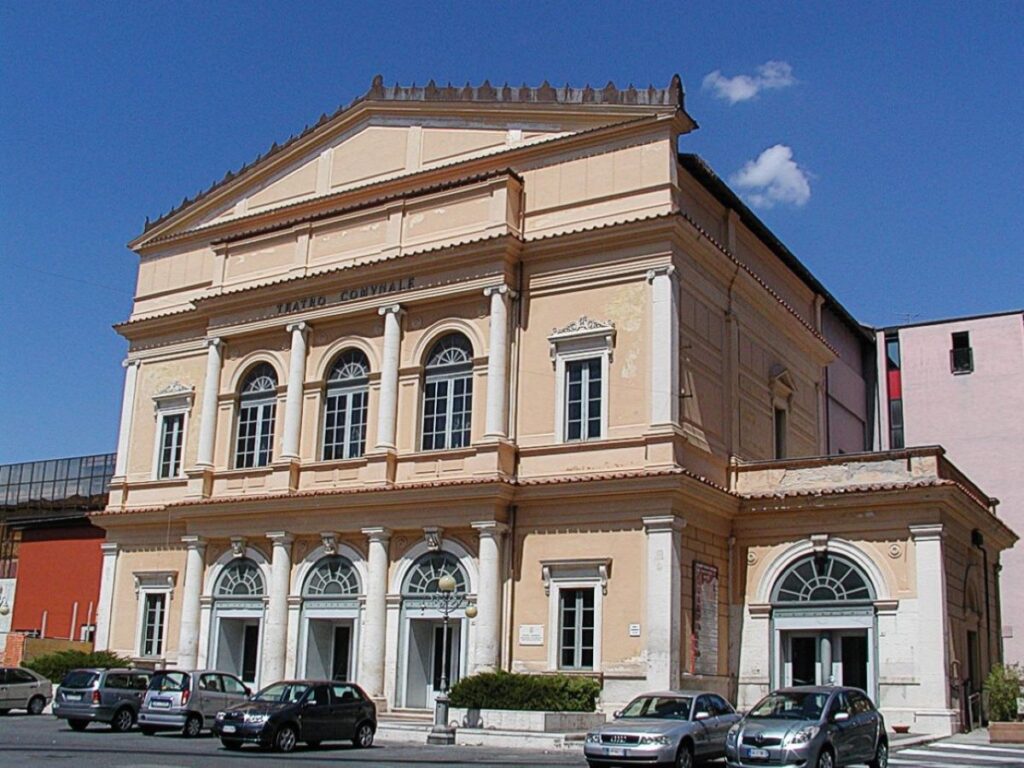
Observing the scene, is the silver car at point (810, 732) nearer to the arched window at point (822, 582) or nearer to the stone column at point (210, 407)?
the arched window at point (822, 582)

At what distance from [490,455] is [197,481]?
963cm

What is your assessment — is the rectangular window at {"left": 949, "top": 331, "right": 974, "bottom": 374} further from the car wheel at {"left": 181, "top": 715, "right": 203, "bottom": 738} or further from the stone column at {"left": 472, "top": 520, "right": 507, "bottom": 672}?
the car wheel at {"left": 181, "top": 715, "right": 203, "bottom": 738}

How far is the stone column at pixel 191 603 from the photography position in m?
32.6

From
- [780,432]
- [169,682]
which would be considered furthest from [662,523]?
[169,682]

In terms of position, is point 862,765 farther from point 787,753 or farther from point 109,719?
point 109,719

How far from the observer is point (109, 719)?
85.0 ft

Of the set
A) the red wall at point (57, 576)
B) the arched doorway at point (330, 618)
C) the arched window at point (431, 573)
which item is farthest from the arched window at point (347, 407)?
the red wall at point (57, 576)

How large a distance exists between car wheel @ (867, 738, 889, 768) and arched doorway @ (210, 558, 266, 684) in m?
17.8

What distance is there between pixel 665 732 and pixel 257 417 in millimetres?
18548

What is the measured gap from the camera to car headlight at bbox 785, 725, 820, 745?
1755 cm

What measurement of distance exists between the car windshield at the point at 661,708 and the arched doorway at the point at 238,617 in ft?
48.3

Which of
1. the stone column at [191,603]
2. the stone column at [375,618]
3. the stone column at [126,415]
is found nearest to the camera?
the stone column at [375,618]

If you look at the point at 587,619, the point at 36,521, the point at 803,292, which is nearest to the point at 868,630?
the point at 587,619

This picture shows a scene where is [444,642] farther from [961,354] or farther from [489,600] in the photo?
[961,354]
